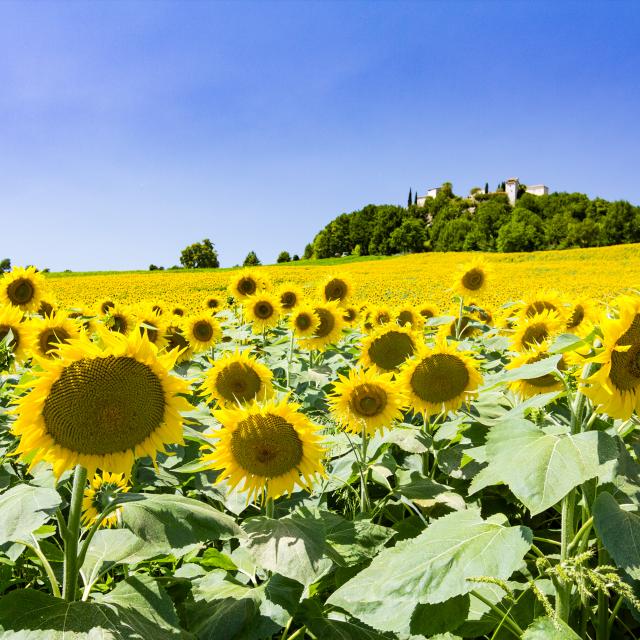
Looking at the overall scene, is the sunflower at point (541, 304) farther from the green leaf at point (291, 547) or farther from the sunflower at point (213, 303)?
the sunflower at point (213, 303)

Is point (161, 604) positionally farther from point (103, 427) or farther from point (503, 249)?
point (503, 249)

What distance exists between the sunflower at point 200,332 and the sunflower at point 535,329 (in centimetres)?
320

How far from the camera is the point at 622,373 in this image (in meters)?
1.62

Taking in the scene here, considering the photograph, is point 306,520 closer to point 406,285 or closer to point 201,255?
point 406,285

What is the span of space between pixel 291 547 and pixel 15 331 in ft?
10.2

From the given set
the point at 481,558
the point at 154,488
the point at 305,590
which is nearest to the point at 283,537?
the point at 305,590

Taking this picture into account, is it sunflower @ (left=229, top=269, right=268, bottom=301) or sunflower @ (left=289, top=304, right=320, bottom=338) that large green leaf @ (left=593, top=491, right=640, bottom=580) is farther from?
sunflower @ (left=229, top=269, right=268, bottom=301)

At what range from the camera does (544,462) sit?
1.60 meters

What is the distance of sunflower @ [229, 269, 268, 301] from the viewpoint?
658 cm

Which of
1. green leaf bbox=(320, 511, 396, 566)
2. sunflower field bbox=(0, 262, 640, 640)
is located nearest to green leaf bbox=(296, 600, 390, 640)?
sunflower field bbox=(0, 262, 640, 640)

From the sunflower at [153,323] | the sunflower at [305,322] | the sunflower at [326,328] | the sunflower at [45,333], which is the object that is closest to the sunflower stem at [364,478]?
the sunflower at [153,323]

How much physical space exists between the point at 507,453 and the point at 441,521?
346 mm

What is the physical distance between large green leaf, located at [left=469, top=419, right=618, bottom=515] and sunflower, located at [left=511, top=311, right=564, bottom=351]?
6.67ft

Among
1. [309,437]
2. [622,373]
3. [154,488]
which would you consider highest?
[622,373]
